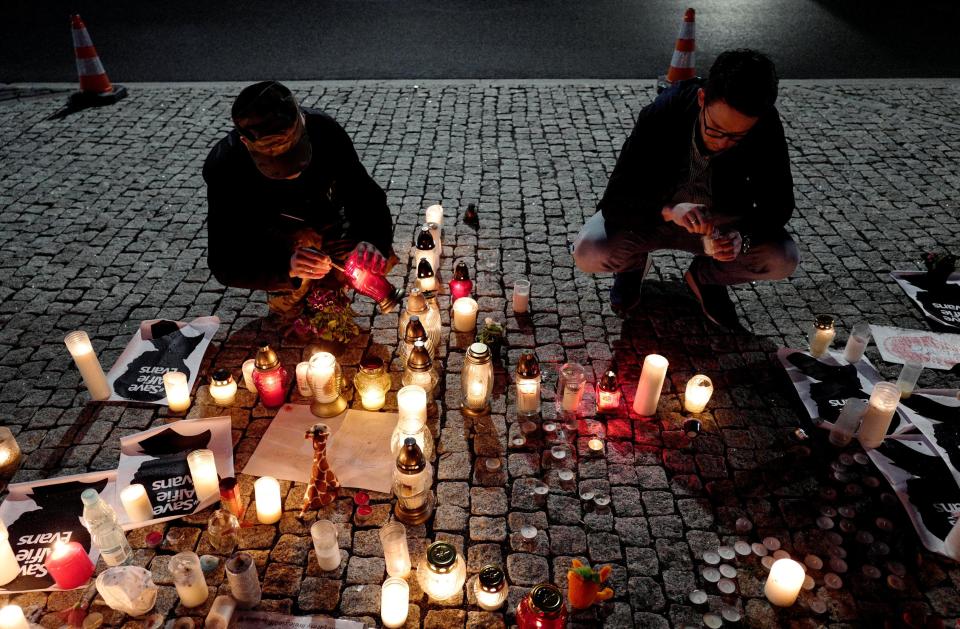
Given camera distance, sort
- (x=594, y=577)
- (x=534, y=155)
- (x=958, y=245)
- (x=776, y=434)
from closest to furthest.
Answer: (x=594, y=577), (x=776, y=434), (x=958, y=245), (x=534, y=155)

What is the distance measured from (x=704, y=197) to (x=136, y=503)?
410cm

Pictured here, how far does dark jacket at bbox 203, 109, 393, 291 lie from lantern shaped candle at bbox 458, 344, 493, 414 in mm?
1436

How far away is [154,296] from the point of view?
18.4 ft

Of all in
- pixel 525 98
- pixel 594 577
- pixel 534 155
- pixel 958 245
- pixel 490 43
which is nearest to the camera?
pixel 594 577

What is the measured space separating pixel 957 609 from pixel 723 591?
1.15 meters

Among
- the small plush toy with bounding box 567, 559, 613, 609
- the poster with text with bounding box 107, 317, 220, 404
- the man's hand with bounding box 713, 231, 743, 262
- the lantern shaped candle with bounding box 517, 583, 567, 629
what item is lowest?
the poster with text with bounding box 107, 317, 220, 404

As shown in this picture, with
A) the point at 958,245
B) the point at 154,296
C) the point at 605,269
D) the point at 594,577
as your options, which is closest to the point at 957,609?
the point at 594,577

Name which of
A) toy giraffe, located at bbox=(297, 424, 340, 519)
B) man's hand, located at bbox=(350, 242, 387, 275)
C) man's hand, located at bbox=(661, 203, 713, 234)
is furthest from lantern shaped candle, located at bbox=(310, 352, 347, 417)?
man's hand, located at bbox=(661, 203, 713, 234)

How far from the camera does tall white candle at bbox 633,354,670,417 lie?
4246mm

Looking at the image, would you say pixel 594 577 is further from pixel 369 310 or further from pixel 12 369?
pixel 12 369

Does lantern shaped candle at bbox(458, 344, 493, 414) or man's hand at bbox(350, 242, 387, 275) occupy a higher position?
man's hand at bbox(350, 242, 387, 275)

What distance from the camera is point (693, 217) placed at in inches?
175

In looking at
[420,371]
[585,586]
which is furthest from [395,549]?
[420,371]

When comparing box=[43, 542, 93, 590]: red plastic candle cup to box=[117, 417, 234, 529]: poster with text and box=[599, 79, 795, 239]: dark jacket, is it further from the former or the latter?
box=[599, 79, 795, 239]: dark jacket
